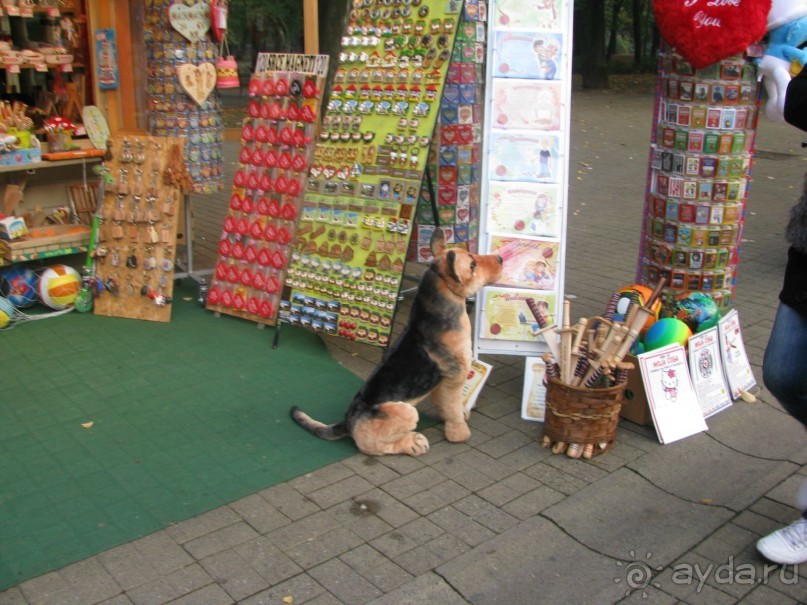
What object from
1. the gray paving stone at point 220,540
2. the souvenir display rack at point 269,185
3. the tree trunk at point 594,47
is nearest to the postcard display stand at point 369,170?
the souvenir display rack at point 269,185

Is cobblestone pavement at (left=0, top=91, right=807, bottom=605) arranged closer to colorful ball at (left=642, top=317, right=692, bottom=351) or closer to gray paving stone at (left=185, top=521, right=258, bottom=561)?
gray paving stone at (left=185, top=521, right=258, bottom=561)

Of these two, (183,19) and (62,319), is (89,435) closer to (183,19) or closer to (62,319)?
(62,319)

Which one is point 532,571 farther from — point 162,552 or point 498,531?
point 162,552

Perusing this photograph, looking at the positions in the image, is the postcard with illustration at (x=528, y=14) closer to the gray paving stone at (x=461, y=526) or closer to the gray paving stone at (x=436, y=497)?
the gray paving stone at (x=436, y=497)

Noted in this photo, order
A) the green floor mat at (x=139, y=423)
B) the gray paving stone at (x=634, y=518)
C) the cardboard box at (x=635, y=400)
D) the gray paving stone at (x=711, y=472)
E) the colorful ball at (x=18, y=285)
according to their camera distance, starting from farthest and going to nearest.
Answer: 1. the colorful ball at (x=18, y=285)
2. the cardboard box at (x=635, y=400)
3. the gray paving stone at (x=711, y=472)
4. the green floor mat at (x=139, y=423)
5. the gray paving stone at (x=634, y=518)

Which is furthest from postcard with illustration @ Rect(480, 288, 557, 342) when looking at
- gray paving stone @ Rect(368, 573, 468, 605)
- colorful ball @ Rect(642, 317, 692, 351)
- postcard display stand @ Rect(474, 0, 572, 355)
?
gray paving stone @ Rect(368, 573, 468, 605)

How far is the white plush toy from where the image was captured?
15.3 feet

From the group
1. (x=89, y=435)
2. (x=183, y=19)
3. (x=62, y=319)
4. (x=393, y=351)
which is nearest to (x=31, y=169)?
(x=62, y=319)

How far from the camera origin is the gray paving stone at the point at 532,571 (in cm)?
334

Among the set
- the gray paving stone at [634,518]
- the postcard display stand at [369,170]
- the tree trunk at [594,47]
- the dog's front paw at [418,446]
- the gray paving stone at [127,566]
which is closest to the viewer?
the gray paving stone at [127,566]

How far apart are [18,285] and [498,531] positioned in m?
4.38

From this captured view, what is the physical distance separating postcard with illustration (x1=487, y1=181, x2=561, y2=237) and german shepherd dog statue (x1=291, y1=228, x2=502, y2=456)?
66cm

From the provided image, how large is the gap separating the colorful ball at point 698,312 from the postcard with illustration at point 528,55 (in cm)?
159

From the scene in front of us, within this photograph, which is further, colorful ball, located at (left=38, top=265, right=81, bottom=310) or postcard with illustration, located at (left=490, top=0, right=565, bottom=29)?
colorful ball, located at (left=38, top=265, right=81, bottom=310)
